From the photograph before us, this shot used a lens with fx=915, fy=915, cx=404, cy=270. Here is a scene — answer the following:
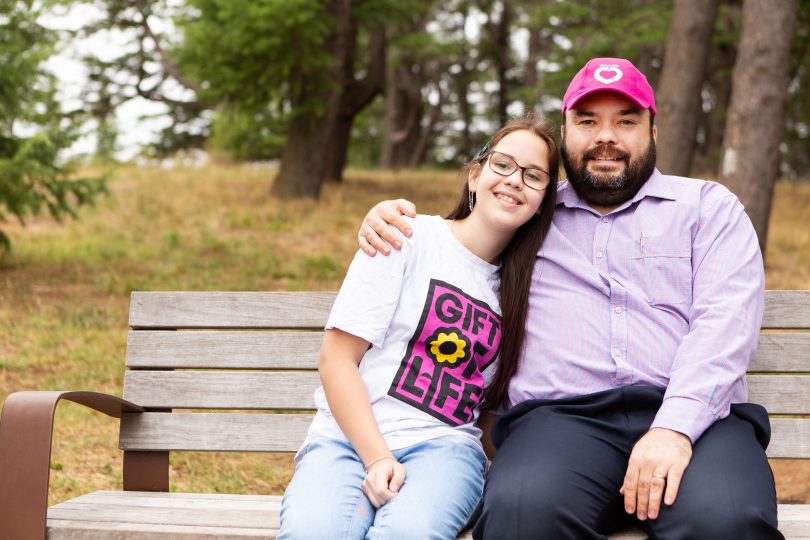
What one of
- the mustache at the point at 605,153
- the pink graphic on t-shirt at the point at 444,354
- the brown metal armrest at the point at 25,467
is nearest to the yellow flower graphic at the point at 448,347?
the pink graphic on t-shirt at the point at 444,354

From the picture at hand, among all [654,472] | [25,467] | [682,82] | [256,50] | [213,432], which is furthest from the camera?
[256,50]

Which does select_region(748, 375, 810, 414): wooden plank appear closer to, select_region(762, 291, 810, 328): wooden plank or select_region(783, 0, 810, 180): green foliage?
select_region(762, 291, 810, 328): wooden plank

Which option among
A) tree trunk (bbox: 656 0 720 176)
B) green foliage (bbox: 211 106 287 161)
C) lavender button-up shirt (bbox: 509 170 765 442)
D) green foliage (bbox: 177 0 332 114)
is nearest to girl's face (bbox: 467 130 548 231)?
lavender button-up shirt (bbox: 509 170 765 442)

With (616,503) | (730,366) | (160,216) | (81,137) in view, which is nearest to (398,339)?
(616,503)

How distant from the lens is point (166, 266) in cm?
973

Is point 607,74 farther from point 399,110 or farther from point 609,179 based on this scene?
point 399,110

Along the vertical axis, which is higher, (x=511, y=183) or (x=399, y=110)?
(x=399, y=110)

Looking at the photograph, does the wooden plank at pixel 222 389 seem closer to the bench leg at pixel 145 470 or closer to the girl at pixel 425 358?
the bench leg at pixel 145 470

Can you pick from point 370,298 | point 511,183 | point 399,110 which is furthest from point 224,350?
point 399,110

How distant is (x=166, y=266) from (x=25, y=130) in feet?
6.39

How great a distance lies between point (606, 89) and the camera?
3348 millimetres

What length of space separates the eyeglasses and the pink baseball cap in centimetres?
40

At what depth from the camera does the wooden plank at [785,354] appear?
351 cm

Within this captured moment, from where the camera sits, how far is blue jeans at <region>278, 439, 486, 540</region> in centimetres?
265
